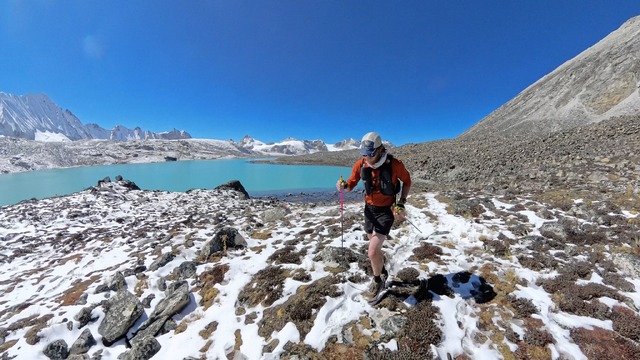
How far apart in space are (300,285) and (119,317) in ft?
16.1

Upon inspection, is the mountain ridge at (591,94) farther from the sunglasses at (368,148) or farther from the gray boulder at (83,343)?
the gray boulder at (83,343)

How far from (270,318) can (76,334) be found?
5488 millimetres

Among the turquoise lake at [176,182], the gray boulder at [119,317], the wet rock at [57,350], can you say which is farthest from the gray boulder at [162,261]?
the turquoise lake at [176,182]

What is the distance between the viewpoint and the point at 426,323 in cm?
503

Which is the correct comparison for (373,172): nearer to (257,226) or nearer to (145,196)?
(257,226)

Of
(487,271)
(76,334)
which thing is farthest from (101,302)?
(487,271)

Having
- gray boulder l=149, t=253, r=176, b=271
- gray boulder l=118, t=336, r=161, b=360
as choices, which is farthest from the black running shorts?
gray boulder l=149, t=253, r=176, b=271

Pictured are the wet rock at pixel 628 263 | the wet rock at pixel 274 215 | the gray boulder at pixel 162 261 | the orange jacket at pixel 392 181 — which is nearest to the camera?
the orange jacket at pixel 392 181

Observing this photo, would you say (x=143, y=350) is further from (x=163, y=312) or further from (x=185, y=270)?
(x=185, y=270)

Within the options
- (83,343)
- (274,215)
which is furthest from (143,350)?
(274,215)

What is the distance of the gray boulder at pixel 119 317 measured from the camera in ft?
21.3

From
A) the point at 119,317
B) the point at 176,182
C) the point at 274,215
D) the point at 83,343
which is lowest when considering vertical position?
the point at 83,343

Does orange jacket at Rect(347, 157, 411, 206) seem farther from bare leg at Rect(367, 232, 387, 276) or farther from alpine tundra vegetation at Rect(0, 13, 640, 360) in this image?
alpine tundra vegetation at Rect(0, 13, 640, 360)

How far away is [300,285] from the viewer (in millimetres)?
6836
